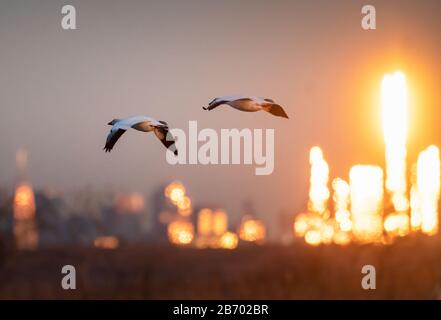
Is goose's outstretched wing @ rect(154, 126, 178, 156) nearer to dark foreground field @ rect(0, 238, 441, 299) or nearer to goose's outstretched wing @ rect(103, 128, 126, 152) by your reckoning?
goose's outstretched wing @ rect(103, 128, 126, 152)

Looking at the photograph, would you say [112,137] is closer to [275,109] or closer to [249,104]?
[249,104]

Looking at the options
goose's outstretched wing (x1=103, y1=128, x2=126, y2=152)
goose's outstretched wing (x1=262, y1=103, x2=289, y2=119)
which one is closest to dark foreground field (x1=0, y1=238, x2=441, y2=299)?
goose's outstretched wing (x1=262, y1=103, x2=289, y2=119)

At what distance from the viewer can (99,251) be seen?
4409 centimetres

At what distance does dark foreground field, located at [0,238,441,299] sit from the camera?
28.4 metres

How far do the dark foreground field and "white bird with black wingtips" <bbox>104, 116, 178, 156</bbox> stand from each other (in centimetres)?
892

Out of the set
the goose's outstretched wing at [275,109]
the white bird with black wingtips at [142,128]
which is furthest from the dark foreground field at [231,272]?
the white bird with black wingtips at [142,128]

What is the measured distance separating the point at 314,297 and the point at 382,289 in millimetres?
3042

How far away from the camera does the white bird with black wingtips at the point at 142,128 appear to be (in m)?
17.0

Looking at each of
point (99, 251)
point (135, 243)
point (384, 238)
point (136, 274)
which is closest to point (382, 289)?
point (384, 238)

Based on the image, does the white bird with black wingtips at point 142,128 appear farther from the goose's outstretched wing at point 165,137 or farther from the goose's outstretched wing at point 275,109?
the goose's outstretched wing at point 275,109

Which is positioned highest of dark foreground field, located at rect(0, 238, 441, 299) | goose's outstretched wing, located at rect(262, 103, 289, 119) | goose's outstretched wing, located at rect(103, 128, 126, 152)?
goose's outstretched wing, located at rect(262, 103, 289, 119)

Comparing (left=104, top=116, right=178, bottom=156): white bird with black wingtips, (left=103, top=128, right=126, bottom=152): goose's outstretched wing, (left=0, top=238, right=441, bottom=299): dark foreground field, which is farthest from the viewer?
(left=0, top=238, right=441, bottom=299): dark foreground field

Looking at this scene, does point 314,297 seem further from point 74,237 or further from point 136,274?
point 74,237
